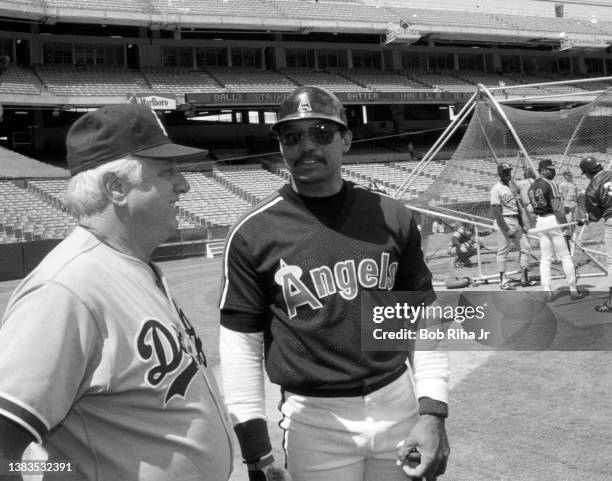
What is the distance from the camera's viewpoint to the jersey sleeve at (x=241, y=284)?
2.37 m

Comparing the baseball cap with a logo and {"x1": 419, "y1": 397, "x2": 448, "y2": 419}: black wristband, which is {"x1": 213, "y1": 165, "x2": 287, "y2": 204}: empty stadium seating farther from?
{"x1": 419, "y1": 397, "x2": 448, "y2": 419}: black wristband

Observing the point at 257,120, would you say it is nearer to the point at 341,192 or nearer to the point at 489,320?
the point at 489,320

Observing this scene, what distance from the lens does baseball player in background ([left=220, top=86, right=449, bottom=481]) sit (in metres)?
2.29

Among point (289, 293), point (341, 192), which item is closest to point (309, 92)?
point (341, 192)

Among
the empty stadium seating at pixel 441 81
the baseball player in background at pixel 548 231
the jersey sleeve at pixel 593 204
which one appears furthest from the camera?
the empty stadium seating at pixel 441 81

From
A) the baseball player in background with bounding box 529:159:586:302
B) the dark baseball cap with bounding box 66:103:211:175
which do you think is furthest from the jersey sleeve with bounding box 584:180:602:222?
the dark baseball cap with bounding box 66:103:211:175

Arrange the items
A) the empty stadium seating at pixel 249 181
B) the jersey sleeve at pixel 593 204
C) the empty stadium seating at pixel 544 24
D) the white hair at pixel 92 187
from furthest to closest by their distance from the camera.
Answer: the empty stadium seating at pixel 544 24
the empty stadium seating at pixel 249 181
the jersey sleeve at pixel 593 204
the white hair at pixel 92 187

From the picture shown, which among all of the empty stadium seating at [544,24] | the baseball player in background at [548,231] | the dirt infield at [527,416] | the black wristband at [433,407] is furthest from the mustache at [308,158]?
the empty stadium seating at [544,24]

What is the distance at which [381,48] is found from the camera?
38281mm

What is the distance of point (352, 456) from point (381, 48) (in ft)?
125

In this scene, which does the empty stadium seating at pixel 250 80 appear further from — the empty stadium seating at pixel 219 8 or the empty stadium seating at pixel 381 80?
the empty stadium seating at pixel 381 80

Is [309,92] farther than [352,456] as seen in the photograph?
Yes

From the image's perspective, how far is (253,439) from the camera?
2240 millimetres

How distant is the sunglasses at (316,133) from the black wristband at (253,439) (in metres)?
1.05
